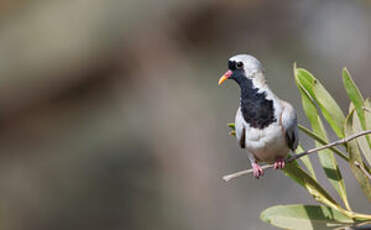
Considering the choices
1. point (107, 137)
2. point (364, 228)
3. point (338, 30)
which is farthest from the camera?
point (107, 137)

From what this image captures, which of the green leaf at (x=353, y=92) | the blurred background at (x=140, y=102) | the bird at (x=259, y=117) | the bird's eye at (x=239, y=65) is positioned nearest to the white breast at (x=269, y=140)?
the bird at (x=259, y=117)

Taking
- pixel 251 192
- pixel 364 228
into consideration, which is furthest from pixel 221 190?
pixel 364 228

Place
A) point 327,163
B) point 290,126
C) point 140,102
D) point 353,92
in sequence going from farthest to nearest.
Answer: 1. point 140,102
2. point 290,126
3. point 327,163
4. point 353,92

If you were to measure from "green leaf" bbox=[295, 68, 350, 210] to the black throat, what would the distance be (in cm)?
26

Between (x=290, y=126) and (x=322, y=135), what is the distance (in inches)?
9.2

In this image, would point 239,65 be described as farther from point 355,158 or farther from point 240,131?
point 355,158

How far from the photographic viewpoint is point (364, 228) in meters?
1.07

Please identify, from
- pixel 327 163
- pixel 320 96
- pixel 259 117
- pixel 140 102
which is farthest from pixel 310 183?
pixel 140 102

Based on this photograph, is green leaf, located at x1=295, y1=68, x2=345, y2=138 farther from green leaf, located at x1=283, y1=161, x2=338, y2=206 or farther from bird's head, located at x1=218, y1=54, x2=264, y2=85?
bird's head, located at x1=218, y1=54, x2=264, y2=85

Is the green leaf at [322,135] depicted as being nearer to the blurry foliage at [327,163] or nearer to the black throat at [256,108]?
the blurry foliage at [327,163]

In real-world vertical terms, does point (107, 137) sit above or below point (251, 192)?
above

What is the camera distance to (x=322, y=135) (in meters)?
1.35

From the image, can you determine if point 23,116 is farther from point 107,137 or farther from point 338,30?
point 338,30

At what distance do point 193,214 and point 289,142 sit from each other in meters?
5.83
